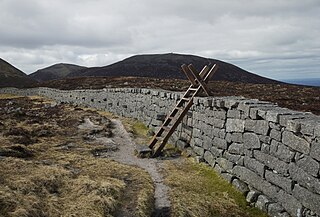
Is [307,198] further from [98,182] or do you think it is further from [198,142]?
[198,142]

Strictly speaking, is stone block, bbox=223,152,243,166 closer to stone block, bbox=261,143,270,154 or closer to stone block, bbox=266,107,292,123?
stone block, bbox=261,143,270,154

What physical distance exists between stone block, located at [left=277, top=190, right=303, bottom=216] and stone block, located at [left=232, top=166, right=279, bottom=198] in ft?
0.81

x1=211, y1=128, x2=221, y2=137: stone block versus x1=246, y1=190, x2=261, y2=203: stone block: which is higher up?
x1=211, y1=128, x2=221, y2=137: stone block

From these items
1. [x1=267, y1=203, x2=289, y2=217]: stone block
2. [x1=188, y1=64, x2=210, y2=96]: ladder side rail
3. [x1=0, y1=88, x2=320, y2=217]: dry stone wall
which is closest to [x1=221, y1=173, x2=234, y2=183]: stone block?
[x1=0, y1=88, x2=320, y2=217]: dry stone wall

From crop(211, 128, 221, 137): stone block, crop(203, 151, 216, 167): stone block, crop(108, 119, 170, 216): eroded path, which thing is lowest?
crop(108, 119, 170, 216): eroded path

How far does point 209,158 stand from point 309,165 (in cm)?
529

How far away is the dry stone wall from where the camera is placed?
7297 millimetres

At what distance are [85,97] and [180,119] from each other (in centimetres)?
2381

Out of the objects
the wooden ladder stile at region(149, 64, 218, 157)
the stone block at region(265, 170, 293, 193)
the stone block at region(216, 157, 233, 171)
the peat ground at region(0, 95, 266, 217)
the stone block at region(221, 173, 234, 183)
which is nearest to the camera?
the peat ground at region(0, 95, 266, 217)

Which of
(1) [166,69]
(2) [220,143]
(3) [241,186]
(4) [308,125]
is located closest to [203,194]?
(3) [241,186]

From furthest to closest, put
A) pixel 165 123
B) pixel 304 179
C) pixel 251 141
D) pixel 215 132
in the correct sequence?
1. pixel 165 123
2. pixel 215 132
3. pixel 251 141
4. pixel 304 179

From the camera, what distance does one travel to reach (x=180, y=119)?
13773 millimetres

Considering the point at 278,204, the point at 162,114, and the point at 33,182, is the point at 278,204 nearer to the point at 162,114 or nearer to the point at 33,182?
the point at 33,182

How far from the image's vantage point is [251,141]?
31.9ft
